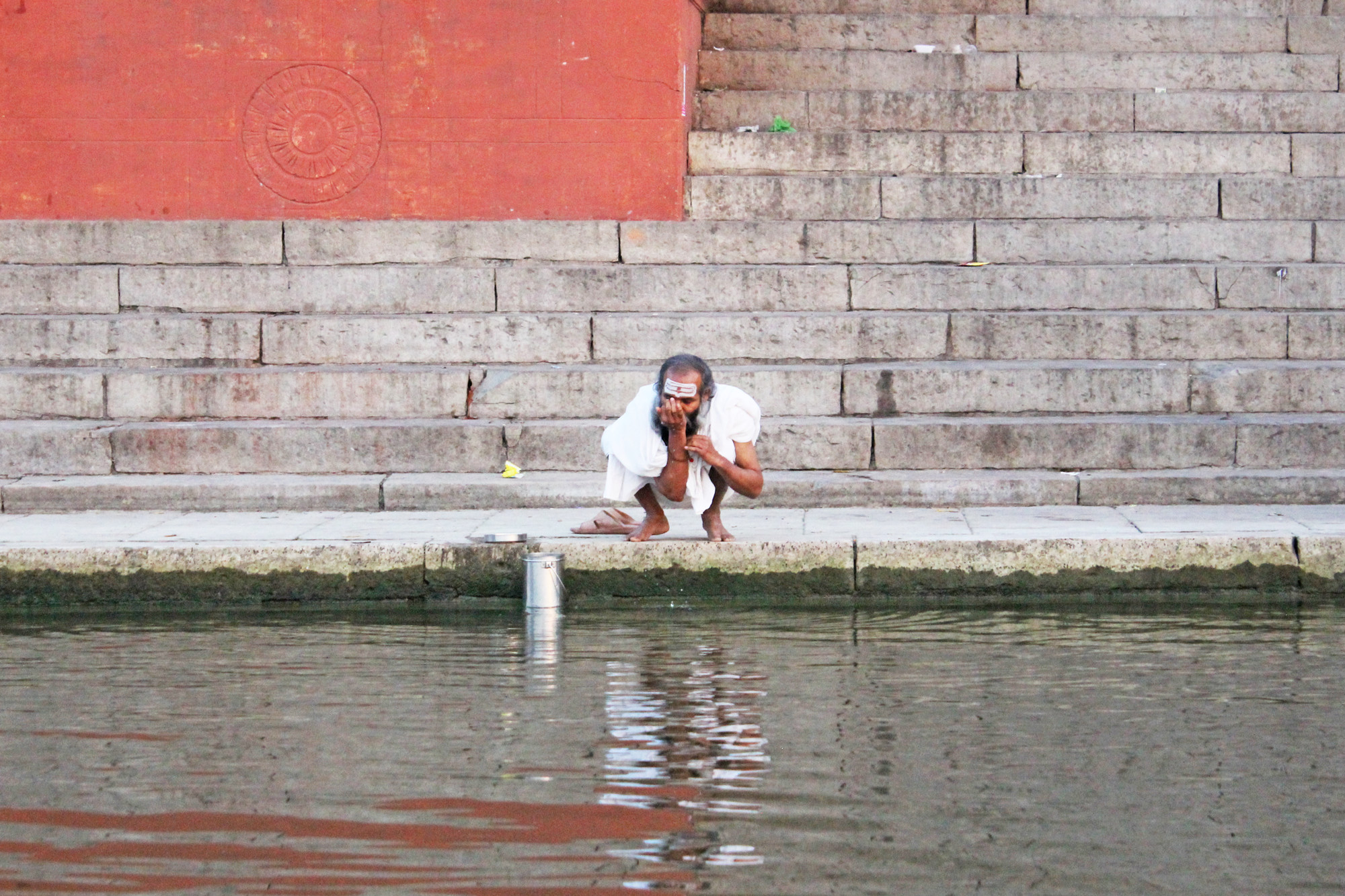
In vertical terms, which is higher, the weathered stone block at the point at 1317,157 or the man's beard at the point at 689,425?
the weathered stone block at the point at 1317,157

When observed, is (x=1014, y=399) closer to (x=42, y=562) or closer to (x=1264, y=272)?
(x=1264, y=272)

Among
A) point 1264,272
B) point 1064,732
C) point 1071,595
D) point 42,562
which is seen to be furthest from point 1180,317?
point 42,562

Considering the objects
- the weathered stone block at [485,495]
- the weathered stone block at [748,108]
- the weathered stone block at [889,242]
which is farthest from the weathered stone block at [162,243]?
the weathered stone block at [889,242]

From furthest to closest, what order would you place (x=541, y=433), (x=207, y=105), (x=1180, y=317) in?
(x=207, y=105), (x=1180, y=317), (x=541, y=433)

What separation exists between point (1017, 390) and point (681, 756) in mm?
4936

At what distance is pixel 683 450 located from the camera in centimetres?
691

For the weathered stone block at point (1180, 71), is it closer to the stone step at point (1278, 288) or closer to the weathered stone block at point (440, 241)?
the stone step at point (1278, 288)

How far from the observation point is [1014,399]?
29.4ft

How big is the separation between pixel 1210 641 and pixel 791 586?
1.61m

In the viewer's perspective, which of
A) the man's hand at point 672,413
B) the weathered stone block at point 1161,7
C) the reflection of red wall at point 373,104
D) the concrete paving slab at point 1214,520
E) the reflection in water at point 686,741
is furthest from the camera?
the weathered stone block at point 1161,7

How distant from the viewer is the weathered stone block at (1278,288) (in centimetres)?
971

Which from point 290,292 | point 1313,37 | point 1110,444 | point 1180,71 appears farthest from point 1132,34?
point 290,292

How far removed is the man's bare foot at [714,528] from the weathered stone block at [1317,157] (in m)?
5.48

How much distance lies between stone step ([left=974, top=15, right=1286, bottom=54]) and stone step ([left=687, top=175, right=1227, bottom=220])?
1690 mm
